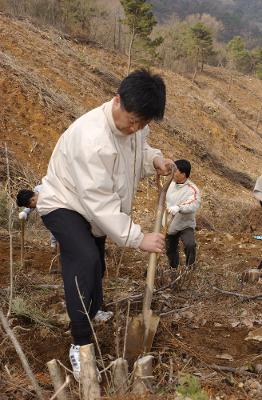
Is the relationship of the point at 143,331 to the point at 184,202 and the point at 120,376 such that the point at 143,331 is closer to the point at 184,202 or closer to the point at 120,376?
the point at 120,376

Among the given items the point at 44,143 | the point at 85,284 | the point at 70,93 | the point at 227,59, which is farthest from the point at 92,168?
the point at 227,59

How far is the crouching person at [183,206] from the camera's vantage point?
4746mm

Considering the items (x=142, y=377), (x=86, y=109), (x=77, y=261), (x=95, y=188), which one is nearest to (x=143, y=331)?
(x=142, y=377)

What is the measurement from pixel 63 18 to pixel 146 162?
1450 inches

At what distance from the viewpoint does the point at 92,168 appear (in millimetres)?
2277

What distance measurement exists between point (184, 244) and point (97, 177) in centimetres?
294

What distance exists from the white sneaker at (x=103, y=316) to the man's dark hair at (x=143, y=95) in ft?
4.66

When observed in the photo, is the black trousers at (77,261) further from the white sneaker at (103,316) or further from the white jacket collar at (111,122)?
the white sneaker at (103,316)

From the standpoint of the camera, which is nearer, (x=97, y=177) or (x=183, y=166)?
(x=97, y=177)

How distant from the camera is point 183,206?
4.71 metres

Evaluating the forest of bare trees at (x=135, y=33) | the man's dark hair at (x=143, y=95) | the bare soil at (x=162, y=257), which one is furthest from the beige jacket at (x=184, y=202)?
the forest of bare trees at (x=135, y=33)

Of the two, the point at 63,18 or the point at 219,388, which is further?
the point at 63,18

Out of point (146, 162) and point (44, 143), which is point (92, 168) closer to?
point (146, 162)

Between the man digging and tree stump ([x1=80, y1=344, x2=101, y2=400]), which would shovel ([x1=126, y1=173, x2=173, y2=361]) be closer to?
the man digging
